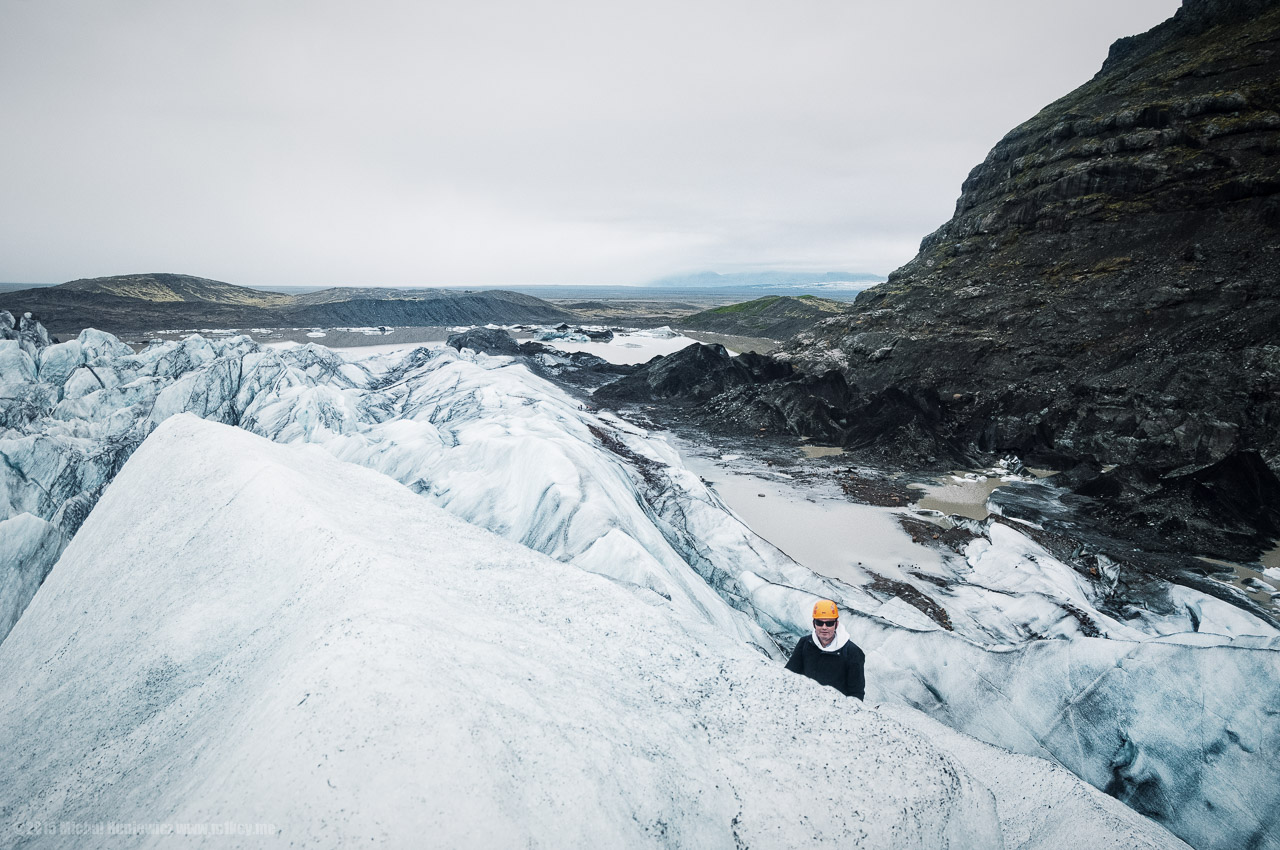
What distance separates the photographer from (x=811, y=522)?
474 inches

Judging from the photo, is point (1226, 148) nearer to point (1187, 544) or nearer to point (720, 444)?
point (1187, 544)

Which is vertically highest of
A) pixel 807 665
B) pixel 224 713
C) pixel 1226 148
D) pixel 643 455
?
pixel 1226 148

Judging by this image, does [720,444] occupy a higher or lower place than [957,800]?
lower

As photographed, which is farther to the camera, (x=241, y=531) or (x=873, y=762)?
(x=241, y=531)

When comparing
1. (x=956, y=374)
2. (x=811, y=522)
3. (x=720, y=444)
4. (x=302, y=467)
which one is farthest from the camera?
(x=956, y=374)

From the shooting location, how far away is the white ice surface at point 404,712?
2.18 metres

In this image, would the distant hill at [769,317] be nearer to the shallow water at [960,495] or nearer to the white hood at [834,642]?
the shallow water at [960,495]

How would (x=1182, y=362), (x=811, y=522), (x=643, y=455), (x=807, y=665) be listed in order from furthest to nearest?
1. (x=1182, y=362)
2. (x=643, y=455)
3. (x=811, y=522)
4. (x=807, y=665)

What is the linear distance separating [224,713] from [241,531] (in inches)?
65.5

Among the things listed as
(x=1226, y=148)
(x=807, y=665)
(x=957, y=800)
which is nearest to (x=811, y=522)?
(x=807, y=665)

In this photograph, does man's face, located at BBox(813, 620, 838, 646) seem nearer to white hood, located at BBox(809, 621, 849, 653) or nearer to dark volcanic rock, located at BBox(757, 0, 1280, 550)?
white hood, located at BBox(809, 621, 849, 653)

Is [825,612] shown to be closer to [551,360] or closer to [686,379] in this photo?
[686,379]

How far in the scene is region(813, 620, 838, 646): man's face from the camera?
147 inches

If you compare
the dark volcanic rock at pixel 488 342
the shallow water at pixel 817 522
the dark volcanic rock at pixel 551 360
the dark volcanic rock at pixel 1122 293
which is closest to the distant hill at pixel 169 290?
the dark volcanic rock at pixel 488 342
